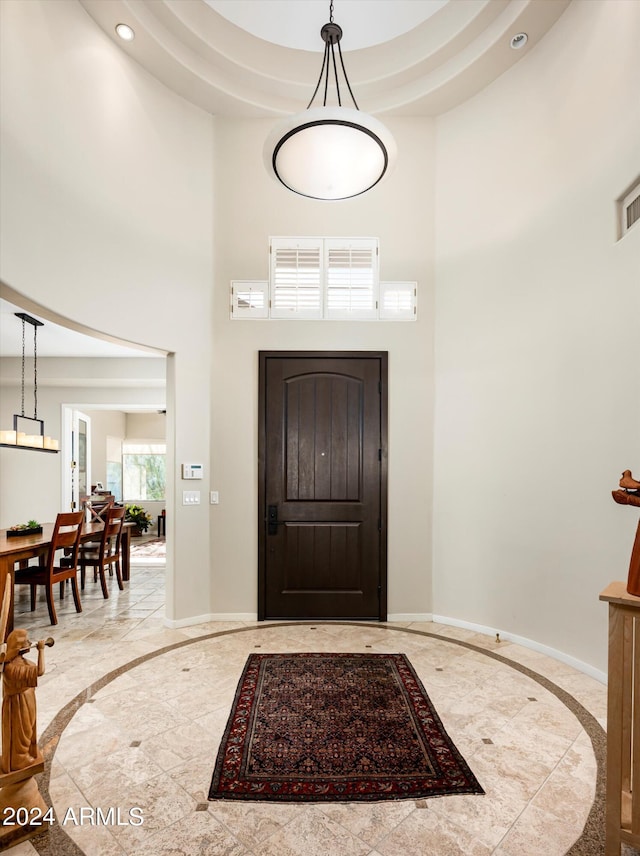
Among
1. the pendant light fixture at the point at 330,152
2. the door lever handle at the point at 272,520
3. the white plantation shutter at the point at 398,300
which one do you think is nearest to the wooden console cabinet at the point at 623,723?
the pendant light fixture at the point at 330,152

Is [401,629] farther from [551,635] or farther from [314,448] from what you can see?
[314,448]

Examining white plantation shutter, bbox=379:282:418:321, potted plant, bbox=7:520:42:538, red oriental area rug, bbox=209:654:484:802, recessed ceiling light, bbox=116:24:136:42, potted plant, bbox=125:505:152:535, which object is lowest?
potted plant, bbox=125:505:152:535

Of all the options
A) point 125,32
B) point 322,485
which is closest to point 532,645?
point 322,485

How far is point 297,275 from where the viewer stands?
4746 mm

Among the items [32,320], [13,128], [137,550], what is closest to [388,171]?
[13,128]

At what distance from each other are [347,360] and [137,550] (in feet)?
22.9

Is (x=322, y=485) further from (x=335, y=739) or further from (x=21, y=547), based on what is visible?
(x=21, y=547)

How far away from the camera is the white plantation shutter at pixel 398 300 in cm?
471

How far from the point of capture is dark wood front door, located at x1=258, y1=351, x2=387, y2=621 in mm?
4641

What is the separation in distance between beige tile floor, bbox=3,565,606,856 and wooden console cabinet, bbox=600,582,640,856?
9.3 inches

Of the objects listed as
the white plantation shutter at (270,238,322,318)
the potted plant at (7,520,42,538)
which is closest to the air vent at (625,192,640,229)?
the white plantation shutter at (270,238,322,318)

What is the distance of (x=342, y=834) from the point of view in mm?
1975

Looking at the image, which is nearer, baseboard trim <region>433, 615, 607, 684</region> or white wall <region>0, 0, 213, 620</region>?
white wall <region>0, 0, 213, 620</region>

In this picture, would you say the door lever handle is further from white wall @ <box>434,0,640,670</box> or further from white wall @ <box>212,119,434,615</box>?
white wall @ <box>434,0,640,670</box>
